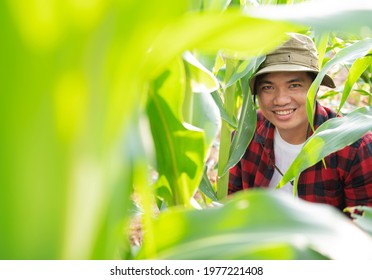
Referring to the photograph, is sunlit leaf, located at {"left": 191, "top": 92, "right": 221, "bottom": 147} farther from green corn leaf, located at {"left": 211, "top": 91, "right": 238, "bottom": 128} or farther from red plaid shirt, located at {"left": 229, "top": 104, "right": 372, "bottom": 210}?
red plaid shirt, located at {"left": 229, "top": 104, "right": 372, "bottom": 210}

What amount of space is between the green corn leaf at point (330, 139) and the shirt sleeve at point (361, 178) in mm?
441

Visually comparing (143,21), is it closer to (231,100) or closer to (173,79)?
(173,79)

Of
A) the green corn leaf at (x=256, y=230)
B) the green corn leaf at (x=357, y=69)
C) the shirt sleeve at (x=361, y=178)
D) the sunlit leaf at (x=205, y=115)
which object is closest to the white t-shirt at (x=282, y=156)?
the shirt sleeve at (x=361, y=178)

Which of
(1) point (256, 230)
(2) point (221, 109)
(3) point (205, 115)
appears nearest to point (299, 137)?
(2) point (221, 109)

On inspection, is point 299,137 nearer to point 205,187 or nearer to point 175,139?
point 205,187

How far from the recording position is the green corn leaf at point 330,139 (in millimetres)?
569

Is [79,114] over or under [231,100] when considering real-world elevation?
under

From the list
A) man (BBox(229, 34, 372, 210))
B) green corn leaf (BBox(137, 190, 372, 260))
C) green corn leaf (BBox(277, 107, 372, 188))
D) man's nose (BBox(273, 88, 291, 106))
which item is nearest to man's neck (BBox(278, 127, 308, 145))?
man (BBox(229, 34, 372, 210))

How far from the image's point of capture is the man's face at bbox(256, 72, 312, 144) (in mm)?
1085

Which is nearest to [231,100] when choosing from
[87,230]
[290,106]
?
[290,106]

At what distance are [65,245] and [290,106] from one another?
3.02 feet

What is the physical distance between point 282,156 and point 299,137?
63 mm

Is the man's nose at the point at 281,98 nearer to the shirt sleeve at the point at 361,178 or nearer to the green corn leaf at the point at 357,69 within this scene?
the shirt sleeve at the point at 361,178

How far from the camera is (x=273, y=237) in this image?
0.77ft
